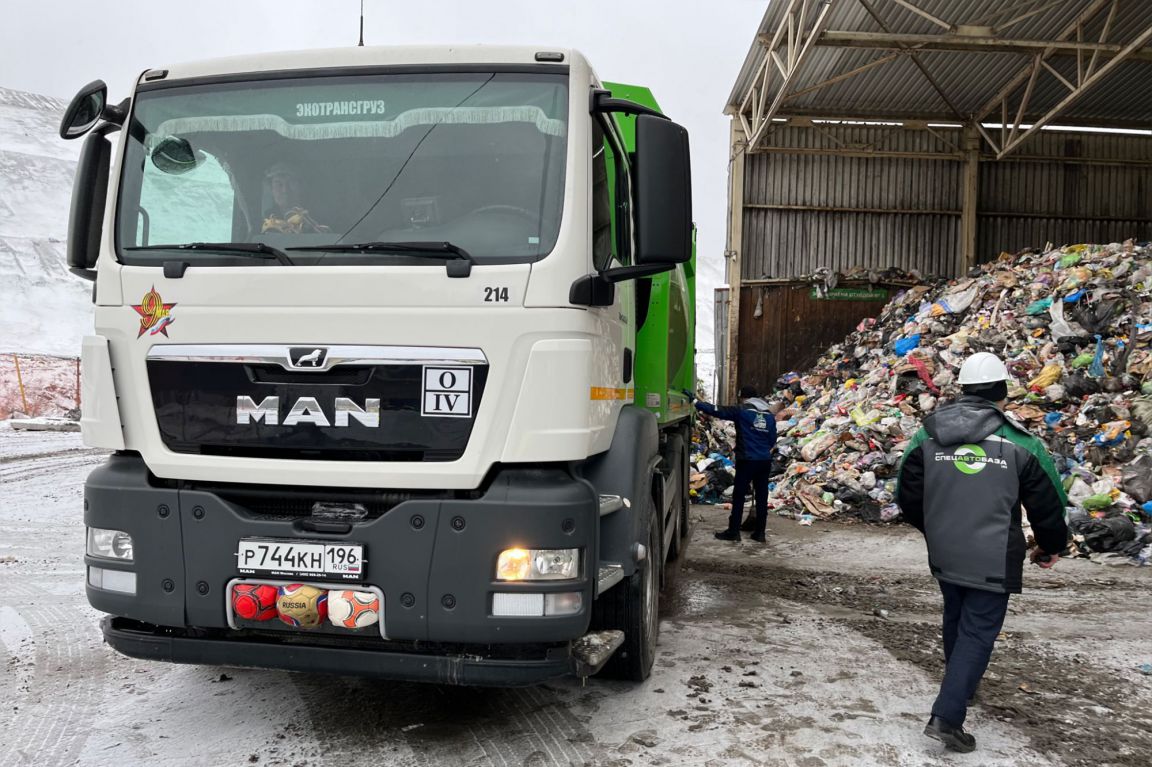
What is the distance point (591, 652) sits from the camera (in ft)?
10.9

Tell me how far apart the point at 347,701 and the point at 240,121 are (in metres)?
2.57

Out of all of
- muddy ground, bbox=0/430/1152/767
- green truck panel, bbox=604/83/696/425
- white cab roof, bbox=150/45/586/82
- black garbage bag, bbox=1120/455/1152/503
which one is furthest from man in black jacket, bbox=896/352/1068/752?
black garbage bag, bbox=1120/455/1152/503

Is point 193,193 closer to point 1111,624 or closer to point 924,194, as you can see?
point 1111,624

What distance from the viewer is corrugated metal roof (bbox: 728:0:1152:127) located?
13.4 meters

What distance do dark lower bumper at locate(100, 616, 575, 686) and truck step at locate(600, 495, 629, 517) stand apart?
0.54 m

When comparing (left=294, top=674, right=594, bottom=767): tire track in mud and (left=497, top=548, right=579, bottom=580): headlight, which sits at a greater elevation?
(left=497, top=548, right=579, bottom=580): headlight

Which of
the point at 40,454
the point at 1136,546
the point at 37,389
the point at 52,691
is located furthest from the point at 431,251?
the point at 37,389

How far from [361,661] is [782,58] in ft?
46.6

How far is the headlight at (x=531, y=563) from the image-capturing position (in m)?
3.05

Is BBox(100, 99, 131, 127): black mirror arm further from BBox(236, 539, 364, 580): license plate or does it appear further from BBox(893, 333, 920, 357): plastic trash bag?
BBox(893, 333, 920, 357): plastic trash bag

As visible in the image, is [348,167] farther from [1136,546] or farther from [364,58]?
[1136,546]

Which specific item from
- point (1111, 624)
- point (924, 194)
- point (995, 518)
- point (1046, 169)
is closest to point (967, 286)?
point (924, 194)

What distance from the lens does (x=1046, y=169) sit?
1778 centimetres

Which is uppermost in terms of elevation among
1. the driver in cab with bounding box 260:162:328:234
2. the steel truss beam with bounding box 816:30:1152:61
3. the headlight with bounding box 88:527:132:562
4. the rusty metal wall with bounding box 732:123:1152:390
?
the steel truss beam with bounding box 816:30:1152:61
